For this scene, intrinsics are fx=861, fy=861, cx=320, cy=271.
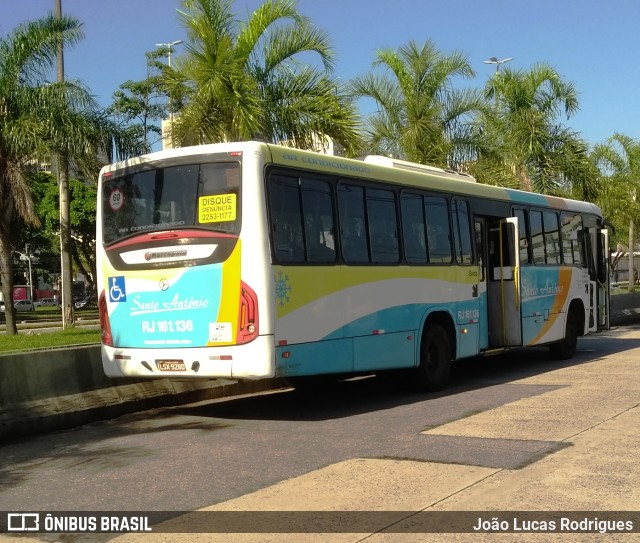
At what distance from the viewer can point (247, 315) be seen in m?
9.52

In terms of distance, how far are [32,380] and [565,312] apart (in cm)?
1024

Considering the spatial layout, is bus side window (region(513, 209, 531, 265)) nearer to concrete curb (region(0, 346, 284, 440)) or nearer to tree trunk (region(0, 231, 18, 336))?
concrete curb (region(0, 346, 284, 440))

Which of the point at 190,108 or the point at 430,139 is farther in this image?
the point at 430,139

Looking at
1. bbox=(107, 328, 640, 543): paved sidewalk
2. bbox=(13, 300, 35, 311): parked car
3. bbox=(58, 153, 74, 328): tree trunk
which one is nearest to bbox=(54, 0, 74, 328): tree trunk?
bbox=(58, 153, 74, 328): tree trunk

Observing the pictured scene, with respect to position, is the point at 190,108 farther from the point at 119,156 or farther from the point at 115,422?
the point at 115,422

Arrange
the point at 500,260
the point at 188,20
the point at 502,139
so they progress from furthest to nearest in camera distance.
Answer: the point at 502,139 → the point at 188,20 → the point at 500,260

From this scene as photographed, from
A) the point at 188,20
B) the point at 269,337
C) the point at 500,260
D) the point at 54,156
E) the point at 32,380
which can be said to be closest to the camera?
the point at 269,337

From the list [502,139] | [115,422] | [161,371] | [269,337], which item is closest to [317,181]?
[269,337]

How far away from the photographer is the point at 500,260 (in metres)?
14.5

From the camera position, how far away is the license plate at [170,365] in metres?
9.88

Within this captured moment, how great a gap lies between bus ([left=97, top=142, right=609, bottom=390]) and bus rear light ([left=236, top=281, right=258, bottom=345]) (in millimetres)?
14

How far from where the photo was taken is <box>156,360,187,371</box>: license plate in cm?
988

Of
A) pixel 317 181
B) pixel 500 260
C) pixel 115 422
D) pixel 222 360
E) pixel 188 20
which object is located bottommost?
pixel 115 422

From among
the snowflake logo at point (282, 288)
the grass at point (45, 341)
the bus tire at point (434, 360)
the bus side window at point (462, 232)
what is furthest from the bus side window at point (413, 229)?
the grass at point (45, 341)
